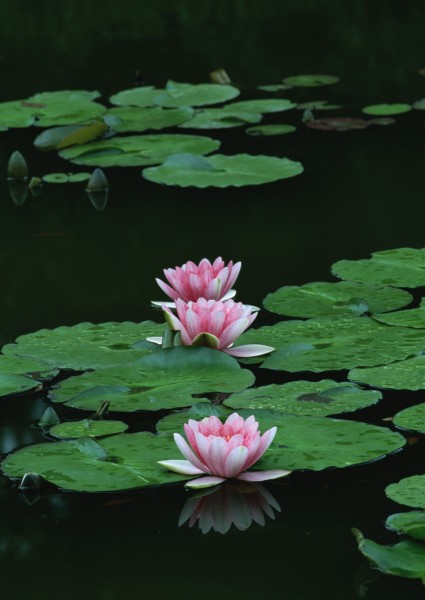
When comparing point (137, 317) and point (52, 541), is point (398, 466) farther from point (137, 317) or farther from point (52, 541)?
point (137, 317)

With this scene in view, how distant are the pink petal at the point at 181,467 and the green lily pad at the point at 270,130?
3064 millimetres

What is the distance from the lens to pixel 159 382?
9.00 ft

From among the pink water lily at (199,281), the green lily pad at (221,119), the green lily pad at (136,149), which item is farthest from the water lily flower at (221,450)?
the green lily pad at (221,119)

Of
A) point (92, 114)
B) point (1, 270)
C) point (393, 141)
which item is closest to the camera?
point (1, 270)

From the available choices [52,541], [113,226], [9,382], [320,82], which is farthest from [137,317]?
[320,82]

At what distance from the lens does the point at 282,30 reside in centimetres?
729

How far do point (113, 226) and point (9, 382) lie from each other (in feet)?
4.82

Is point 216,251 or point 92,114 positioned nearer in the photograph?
point 216,251

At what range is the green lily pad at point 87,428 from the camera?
2510 mm

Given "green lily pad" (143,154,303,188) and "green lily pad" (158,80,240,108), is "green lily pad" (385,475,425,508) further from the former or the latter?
"green lily pad" (158,80,240,108)

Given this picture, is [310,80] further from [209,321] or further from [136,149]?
[209,321]

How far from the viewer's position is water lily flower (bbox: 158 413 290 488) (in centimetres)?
223

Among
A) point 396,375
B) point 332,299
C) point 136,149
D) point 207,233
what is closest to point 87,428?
point 396,375

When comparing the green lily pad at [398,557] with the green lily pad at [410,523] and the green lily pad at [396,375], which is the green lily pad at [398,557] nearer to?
the green lily pad at [410,523]
